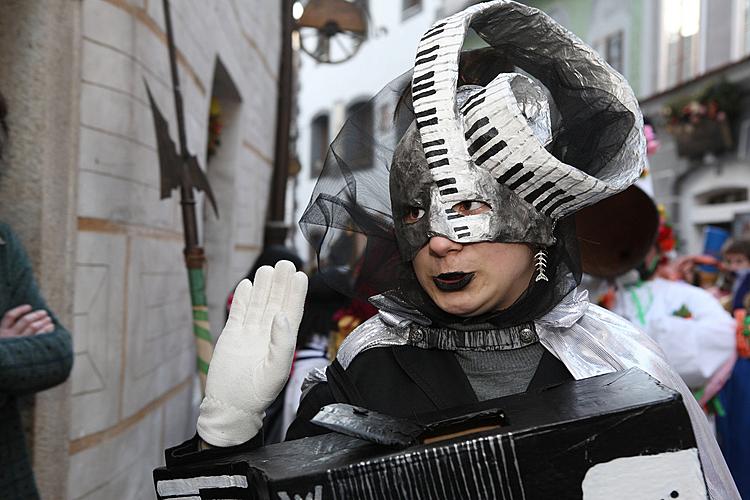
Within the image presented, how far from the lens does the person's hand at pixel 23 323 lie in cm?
201

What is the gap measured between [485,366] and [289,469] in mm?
621

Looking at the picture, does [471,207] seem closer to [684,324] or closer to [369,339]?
[369,339]

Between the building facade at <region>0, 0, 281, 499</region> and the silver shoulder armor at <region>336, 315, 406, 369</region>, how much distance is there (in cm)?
122

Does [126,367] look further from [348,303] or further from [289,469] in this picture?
[289,469]

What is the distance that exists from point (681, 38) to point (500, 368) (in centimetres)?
1319

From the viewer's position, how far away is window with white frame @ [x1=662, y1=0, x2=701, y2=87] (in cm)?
1288

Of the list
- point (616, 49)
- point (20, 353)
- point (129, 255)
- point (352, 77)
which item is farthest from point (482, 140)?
point (352, 77)

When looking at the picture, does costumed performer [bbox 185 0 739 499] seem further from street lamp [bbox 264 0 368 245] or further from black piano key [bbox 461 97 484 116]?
street lamp [bbox 264 0 368 245]

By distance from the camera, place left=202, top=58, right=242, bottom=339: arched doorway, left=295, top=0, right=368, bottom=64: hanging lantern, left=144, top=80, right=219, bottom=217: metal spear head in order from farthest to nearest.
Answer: left=202, top=58, right=242, bottom=339: arched doorway → left=295, top=0, right=368, bottom=64: hanging lantern → left=144, top=80, right=219, bottom=217: metal spear head

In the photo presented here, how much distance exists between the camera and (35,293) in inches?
84.4

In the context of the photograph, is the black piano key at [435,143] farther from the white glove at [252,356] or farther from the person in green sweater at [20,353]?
the person in green sweater at [20,353]

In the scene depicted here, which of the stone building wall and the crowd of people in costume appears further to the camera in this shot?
the stone building wall

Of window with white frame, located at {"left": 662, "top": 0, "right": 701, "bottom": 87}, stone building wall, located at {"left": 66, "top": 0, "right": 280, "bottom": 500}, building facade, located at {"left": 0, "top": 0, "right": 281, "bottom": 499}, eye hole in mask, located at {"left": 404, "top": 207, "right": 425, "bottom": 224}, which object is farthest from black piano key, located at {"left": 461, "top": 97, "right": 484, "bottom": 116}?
window with white frame, located at {"left": 662, "top": 0, "right": 701, "bottom": 87}

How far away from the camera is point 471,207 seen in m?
1.56
